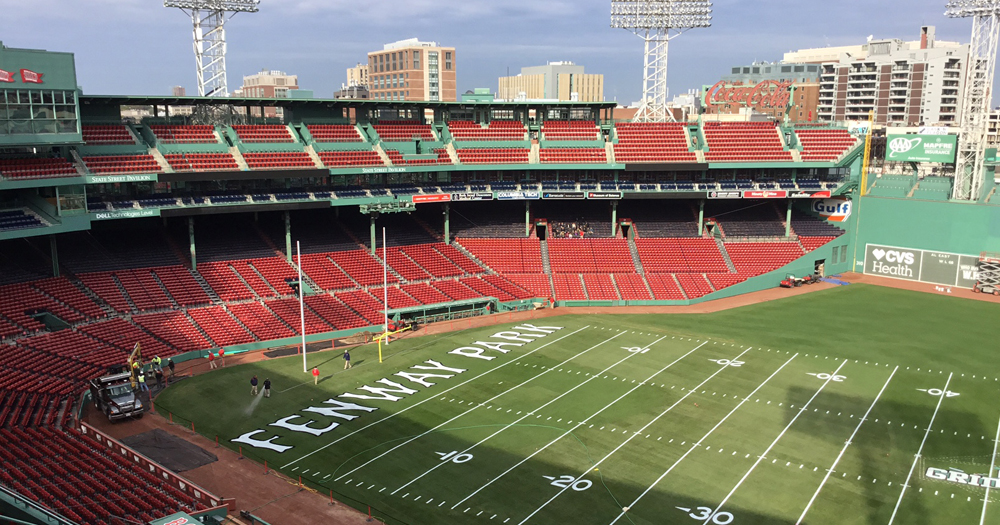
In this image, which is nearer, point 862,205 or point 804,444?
point 804,444

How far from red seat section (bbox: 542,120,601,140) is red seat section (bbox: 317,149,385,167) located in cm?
1443

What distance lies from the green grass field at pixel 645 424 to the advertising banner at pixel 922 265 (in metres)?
11.8

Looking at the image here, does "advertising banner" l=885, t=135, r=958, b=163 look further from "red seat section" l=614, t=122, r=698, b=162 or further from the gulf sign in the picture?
"red seat section" l=614, t=122, r=698, b=162

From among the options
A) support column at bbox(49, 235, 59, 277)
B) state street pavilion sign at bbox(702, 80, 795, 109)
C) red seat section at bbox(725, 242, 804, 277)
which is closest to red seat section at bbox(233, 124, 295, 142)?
support column at bbox(49, 235, 59, 277)

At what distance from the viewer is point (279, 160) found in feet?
164

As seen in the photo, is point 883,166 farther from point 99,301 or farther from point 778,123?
point 99,301

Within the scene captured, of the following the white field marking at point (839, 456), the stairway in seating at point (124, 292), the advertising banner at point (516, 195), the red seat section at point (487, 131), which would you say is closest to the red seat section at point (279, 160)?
the stairway in seating at point (124, 292)

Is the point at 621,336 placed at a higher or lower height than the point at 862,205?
lower

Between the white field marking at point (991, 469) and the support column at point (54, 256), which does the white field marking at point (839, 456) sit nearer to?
the white field marking at point (991, 469)

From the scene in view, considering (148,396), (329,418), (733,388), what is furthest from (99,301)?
(733,388)

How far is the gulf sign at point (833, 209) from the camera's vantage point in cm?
6109

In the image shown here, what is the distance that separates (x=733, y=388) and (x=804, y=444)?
6.24 m

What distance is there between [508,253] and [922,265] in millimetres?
33767

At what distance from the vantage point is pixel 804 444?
28594 millimetres
